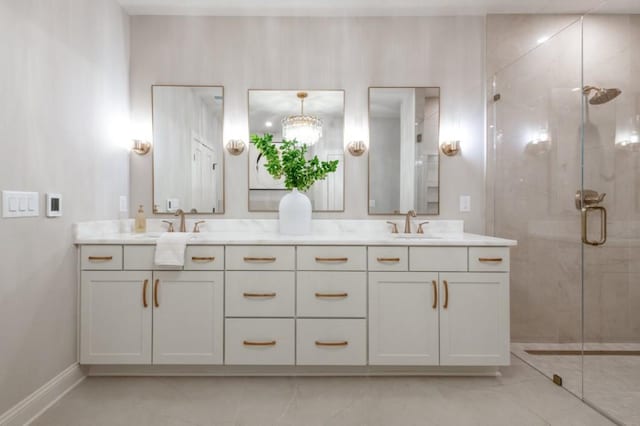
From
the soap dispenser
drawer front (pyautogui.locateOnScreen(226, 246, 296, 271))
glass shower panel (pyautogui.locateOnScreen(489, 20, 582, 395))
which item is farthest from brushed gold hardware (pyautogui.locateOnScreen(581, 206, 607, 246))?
the soap dispenser

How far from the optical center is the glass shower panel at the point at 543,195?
215 cm

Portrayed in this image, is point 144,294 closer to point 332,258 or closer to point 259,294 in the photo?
point 259,294

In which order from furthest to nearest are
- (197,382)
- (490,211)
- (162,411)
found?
(490,211), (197,382), (162,411)

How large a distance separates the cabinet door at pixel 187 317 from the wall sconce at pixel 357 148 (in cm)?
135

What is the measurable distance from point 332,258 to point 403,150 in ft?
3.63

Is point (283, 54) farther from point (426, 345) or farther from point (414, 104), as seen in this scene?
point (426, 345)

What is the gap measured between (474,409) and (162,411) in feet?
5.26

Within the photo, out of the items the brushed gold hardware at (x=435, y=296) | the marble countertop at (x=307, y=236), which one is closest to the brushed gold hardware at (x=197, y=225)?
the marble countertop at (x=307, y=236)

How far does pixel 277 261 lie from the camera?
215 cm

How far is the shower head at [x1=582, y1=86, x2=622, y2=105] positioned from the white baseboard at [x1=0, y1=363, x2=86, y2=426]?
3.27 m

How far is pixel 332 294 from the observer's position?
2.15m

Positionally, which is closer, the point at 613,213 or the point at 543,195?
the point at 613,213

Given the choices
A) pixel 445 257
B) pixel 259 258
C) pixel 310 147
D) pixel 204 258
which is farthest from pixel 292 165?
pixel 445 257

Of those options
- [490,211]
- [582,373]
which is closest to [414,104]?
[490,211]
